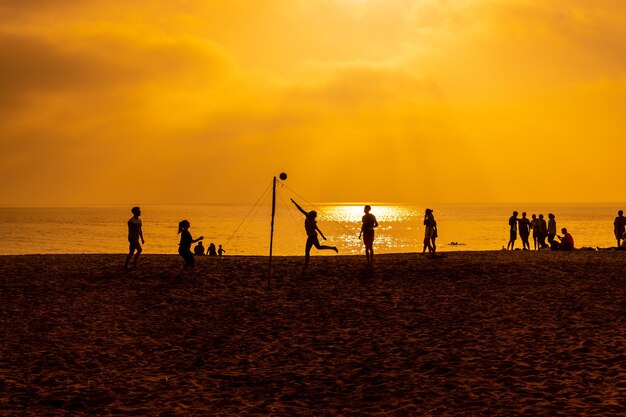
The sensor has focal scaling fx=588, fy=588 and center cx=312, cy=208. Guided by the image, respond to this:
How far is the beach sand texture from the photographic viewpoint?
8805 mm

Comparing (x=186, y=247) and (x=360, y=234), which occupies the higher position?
(x=360, y=234)

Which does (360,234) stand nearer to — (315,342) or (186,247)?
(186,247)

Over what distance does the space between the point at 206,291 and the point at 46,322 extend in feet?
17.0

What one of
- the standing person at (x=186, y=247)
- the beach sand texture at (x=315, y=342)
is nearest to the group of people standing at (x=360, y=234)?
the standing person at (x=186, y=247)

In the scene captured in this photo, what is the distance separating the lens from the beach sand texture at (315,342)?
8805mm

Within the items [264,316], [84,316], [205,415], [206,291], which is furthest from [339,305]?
[205,415]

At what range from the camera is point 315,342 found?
1255 centimetres

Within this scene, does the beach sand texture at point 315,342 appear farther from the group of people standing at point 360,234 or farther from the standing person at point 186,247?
the group of people standing at point 360,234

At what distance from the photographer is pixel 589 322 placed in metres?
13.8

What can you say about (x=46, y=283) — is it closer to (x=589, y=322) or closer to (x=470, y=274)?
(x=470, y=274)

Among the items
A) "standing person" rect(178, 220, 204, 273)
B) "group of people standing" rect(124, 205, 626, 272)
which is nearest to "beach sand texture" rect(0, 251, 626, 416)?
"standing person" rect(178, 220, 204, 273)

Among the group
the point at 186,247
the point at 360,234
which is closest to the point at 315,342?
the point at 360,234

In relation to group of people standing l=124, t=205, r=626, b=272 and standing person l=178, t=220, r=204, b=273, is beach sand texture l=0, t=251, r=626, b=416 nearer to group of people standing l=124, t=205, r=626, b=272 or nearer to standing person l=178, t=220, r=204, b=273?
standing person l=178, t=220, r=204, b=273

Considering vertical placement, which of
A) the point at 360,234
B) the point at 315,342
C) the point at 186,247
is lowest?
the point at 315,342
